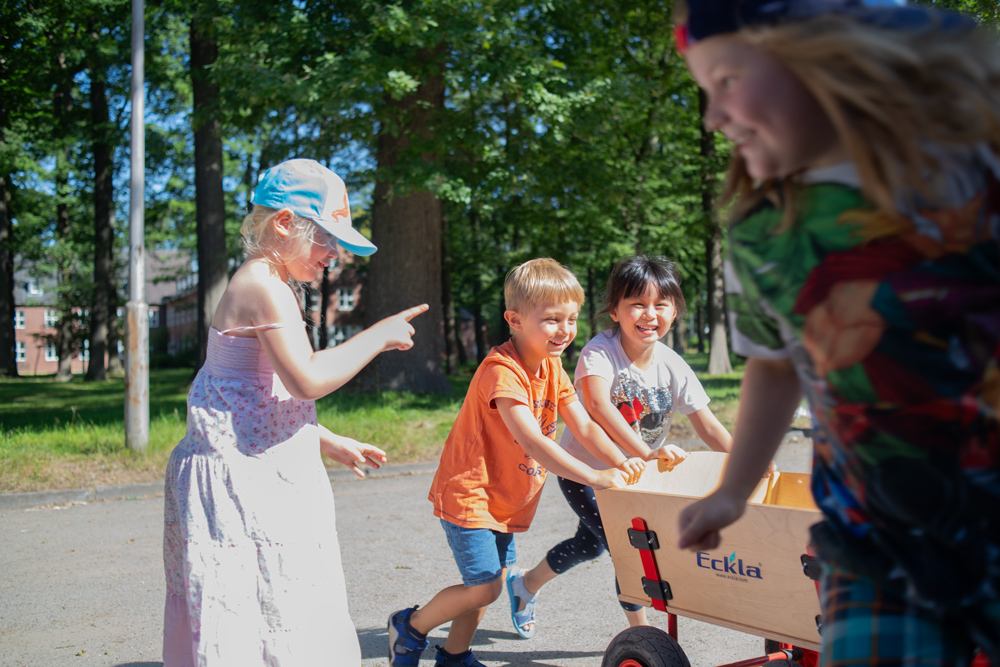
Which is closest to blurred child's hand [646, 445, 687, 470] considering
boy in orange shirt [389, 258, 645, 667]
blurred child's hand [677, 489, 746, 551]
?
boy in orange shirt [389, 258, 645, 667]

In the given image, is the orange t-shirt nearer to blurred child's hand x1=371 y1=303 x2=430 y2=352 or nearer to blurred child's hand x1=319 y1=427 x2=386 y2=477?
blurred child's hand x1=319 y1=427 x2=386 y2=477

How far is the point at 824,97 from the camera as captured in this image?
110 cm

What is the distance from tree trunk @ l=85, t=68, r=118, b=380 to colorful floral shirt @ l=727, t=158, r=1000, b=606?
77.6ft

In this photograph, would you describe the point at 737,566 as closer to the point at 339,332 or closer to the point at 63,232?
the point at 63,232

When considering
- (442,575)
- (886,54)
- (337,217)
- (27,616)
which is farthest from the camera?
(442,575)

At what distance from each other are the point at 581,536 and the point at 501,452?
82 cm

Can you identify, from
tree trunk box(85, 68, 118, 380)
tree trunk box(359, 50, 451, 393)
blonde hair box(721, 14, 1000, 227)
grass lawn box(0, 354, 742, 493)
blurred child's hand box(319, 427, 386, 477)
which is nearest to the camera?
blonde hair box(721, 14, 1000, 227)

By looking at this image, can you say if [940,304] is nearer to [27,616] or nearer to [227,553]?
[227,553]

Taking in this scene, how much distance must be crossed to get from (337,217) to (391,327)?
0.38m

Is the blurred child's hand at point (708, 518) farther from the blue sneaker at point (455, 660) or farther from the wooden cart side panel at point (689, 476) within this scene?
the blue sneaker at point (455, 660)

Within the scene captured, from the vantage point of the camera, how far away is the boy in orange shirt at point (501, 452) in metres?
2.96

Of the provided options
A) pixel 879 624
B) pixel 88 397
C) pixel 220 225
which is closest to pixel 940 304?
pixel 879 624

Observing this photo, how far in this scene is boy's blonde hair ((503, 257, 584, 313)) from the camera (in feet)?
10.2

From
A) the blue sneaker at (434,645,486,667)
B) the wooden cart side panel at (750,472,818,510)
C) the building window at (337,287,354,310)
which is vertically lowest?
the blue sneaker at (434,645,486,667)
